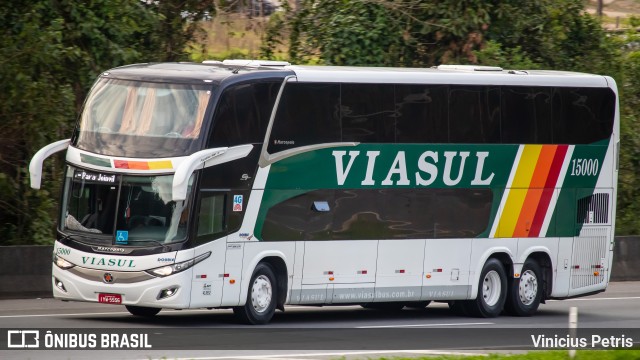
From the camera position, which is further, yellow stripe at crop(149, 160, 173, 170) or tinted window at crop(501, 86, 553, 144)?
tinted window at crop(501, 86, 553, 144)

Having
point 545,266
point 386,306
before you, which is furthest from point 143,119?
point 545,266

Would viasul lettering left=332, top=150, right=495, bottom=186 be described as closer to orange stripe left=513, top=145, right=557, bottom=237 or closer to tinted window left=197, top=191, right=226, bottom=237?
orange stripe left=513, top=145, right=557, bottom=237

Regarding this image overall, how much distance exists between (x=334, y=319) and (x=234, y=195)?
326 centimetres

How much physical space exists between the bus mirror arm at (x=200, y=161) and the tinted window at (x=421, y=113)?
3.11m

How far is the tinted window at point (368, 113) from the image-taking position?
19.4 metres

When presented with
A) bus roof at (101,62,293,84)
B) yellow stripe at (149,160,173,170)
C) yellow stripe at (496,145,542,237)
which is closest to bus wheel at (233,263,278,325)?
yellow stripe at (149,160,173,170)

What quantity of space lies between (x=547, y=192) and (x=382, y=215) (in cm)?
381

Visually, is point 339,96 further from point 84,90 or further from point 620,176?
point 620,176

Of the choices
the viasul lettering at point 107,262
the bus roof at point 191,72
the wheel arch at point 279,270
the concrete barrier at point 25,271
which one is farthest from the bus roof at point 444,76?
the concrete barrier at point 25,271

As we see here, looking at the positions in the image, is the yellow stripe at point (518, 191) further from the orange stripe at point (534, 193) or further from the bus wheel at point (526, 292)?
the bus wheel at point (526, 292)

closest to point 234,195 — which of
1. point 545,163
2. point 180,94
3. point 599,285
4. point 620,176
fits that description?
point 180,94

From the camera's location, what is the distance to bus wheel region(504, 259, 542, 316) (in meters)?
22.1

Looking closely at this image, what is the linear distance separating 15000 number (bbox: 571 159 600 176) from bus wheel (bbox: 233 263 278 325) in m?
6.74

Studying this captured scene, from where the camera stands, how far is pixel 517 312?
22094mm
